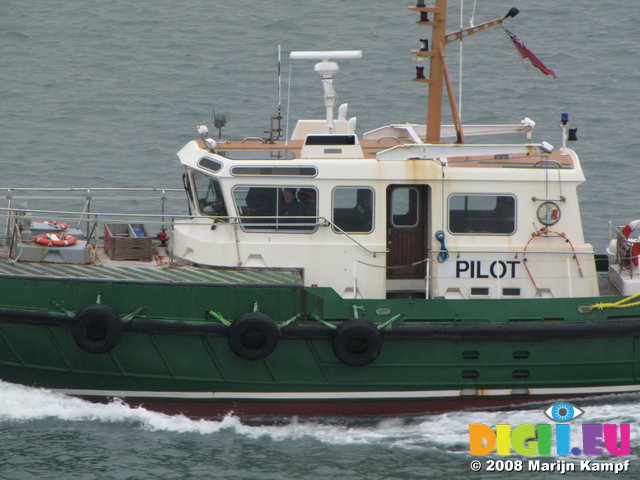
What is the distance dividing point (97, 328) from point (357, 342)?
2717 mm

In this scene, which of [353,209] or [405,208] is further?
[405,208]

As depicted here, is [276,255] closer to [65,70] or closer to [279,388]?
[279,388]

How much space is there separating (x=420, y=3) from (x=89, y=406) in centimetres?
568

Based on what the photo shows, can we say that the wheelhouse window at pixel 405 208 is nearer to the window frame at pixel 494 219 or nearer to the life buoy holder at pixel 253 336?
the window frame at pixel 494 219

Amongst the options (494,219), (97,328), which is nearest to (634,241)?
(494,219)

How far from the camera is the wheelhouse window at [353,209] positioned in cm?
1223

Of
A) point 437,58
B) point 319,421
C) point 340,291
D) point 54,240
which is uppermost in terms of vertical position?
point 437,58

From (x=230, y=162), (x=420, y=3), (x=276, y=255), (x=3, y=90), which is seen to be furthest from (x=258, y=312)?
(x=3, y=90)

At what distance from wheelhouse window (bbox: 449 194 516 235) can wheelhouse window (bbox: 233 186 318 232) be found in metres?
1.56

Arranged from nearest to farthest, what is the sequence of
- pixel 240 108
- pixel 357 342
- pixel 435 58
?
pixel 357 342 → pixel 435 58 → pixel 240 108

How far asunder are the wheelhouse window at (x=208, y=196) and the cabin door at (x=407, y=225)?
1.87 m

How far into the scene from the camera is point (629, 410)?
1233cm

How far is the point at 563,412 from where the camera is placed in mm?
12305

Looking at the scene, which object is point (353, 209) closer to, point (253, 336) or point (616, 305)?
point (253, 336)
